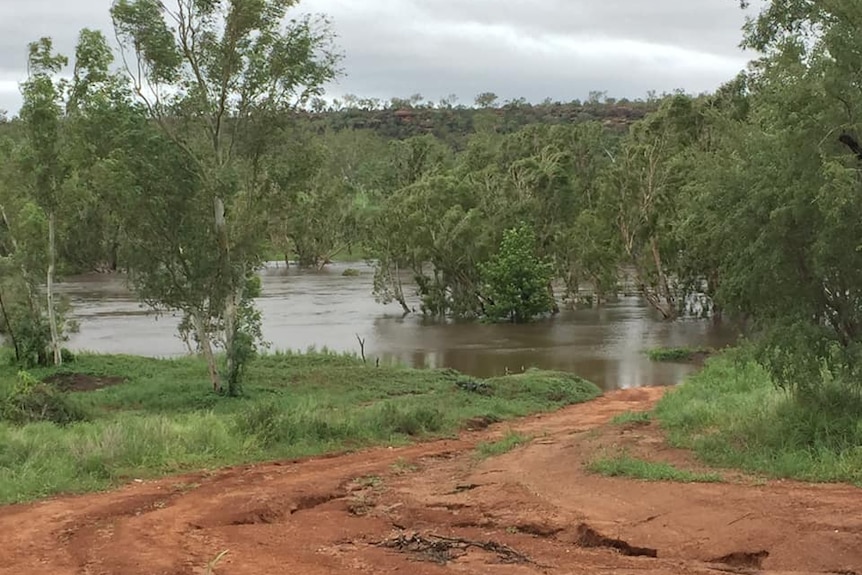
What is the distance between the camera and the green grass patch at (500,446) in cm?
1388

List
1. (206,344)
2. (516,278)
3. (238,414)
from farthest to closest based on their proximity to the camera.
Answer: (516,278) < (206,344) < (238,414)

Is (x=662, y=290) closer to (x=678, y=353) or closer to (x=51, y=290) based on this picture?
(x=678, y=353)

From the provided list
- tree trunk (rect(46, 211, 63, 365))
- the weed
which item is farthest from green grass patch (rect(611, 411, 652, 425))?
tree trunk (rect(46, 211, 63, 365))

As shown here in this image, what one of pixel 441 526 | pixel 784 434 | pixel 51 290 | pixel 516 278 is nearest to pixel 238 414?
pixel 441 526

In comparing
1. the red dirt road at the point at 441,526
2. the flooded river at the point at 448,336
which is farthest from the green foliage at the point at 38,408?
the flooded river at the point at 448,336

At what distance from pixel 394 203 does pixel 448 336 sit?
10.3 m

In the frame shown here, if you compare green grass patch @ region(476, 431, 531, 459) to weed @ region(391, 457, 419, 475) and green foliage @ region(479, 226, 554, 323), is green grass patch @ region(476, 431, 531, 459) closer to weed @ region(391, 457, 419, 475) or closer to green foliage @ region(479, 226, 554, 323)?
weed @ region(391, 457, 419, 475)

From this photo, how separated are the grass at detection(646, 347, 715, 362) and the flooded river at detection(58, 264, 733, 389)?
511 millimetres

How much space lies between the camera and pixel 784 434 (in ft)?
38.7

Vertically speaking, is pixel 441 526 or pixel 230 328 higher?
pixel 230 328

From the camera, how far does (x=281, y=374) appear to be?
25.0m

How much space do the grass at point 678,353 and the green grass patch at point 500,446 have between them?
19443 mm

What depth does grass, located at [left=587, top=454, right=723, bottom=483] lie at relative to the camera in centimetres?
1050

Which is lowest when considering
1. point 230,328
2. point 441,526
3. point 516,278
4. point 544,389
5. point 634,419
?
point 544,389
